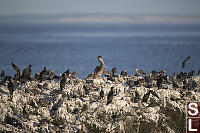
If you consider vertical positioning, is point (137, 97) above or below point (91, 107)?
above

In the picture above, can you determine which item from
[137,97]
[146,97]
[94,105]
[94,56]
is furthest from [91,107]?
[94,56]

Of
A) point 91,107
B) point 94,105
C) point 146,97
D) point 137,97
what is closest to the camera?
point 91,107

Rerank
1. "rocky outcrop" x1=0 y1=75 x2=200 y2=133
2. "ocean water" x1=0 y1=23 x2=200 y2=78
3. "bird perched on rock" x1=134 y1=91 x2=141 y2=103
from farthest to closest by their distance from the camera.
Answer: "ocean water" x1=0 y1=23 x2=200 y2=78 < "bird perched on rock" x1=134 y1=91 x2=141 y2=103 < "rocky outcrop" x1=0 y1=75 x2=200 y2=133

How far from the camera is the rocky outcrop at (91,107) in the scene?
12.2 m

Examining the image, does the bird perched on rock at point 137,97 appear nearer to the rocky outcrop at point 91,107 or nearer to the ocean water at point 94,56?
the rocky outcrop at point 91,107

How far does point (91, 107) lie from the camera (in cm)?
1281

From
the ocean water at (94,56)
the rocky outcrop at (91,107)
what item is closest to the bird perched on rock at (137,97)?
the rocky outcrop at (91,107)

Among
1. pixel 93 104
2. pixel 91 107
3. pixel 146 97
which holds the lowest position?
pixel 91 107

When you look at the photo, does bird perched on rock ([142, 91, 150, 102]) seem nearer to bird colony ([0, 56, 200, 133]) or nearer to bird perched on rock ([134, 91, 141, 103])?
bird colony ([0, 56, 200, 133])

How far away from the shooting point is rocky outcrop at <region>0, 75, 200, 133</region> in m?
12.2

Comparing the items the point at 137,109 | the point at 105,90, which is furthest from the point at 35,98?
the point at 137,109

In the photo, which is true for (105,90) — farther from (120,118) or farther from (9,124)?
(9,124)

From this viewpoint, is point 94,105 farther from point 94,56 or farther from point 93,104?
point 94,56

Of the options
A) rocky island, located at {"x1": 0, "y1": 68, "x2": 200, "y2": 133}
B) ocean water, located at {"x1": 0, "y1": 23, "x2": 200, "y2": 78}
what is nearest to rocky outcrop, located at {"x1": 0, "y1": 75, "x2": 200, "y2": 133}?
rocky island, located at {"x1": 0, "y1": 68, "x2": 200, "y2": 133}
